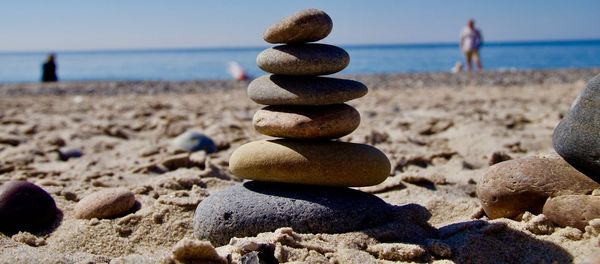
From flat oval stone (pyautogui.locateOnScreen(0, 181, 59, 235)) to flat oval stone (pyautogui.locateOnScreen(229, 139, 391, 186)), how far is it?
1106mm

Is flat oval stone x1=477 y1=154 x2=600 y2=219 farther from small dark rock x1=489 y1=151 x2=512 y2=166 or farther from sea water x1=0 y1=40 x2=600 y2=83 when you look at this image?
sea water x1=0 y1=40 x2=600 y2=83

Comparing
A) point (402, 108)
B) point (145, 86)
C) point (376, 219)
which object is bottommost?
point (145, 86)

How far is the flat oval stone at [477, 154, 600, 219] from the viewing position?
9.64 ft

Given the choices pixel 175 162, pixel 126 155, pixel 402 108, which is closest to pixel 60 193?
pixel 175 162

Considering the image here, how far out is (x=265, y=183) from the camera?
3.25 m

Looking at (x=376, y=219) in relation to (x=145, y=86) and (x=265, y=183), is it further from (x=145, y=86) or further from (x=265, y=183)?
(x=145, y=86)

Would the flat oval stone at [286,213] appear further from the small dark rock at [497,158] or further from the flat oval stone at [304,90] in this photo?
the small dark rock at [497,158]

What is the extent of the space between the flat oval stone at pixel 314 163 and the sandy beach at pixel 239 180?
305 mm

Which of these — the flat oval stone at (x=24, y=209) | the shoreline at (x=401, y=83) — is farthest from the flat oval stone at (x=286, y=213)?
the shoreline at (x=401, y=83)

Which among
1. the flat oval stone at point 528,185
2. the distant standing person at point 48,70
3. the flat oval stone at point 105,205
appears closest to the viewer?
the flat oval stone at point 528,185

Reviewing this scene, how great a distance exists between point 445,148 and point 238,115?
11.9 ft

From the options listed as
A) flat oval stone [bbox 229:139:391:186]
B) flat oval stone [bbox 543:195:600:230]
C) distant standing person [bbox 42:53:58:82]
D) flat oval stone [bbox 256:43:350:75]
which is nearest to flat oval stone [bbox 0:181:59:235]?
flat oval stone [bbox 229:139:391:186]

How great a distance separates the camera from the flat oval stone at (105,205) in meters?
3.35

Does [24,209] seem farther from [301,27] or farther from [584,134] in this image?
[584,134]
